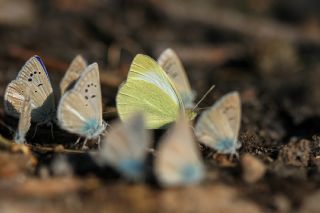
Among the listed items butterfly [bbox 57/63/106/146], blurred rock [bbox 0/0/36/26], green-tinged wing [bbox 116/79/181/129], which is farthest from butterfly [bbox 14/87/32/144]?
blurred rock [bbox 0/0/36/26]

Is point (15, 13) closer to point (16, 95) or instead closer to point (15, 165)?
point (16, 95)

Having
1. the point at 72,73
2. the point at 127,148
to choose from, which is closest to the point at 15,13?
the point at 72,73

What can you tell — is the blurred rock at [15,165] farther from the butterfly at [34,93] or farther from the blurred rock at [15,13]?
the blurred rock at [15,13]

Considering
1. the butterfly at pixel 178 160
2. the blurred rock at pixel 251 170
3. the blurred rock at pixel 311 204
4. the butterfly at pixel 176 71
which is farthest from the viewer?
the butterfly at pixel 176 71

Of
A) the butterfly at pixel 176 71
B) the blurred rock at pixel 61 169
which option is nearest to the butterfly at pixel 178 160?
the blurred rock at pixel 61 169

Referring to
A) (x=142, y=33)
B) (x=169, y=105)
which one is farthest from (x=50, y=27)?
(x=169, y=105)

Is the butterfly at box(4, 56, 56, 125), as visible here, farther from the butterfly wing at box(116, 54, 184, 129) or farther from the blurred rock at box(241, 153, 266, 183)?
the blurred rock at box(241, 153, 266, 183)
